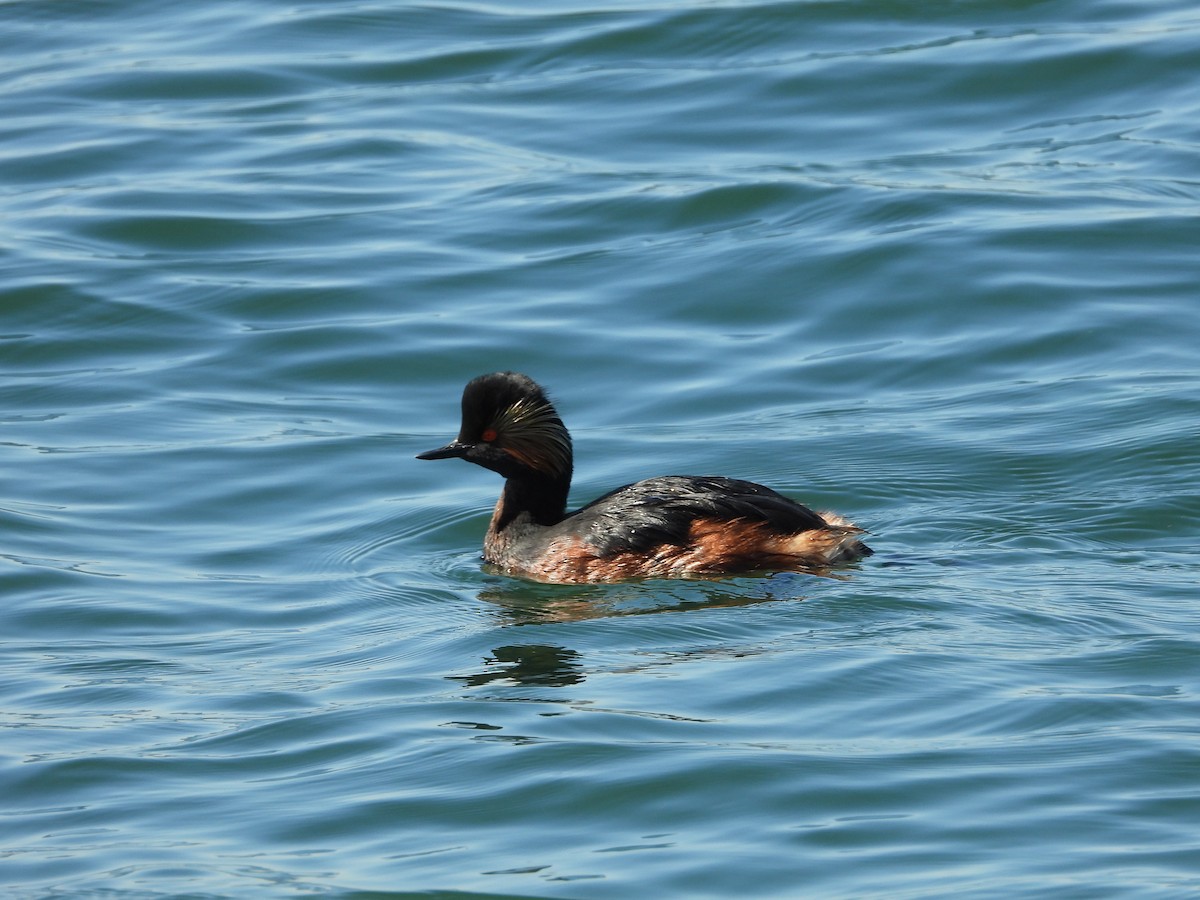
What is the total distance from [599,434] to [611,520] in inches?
95.2

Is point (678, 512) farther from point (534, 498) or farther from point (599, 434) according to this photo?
point (599, 434)

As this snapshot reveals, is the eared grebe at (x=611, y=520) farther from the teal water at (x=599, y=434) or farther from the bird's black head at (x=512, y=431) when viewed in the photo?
the teal water at (x=599, y=434)

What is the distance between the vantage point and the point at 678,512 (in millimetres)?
9500

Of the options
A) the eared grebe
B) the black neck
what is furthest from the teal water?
the black neck

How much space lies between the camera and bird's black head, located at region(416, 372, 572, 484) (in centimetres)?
997

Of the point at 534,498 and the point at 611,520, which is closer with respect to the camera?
the point at 611,520

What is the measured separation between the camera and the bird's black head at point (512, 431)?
9.97 meters

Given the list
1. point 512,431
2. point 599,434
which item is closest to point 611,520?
point 512,431

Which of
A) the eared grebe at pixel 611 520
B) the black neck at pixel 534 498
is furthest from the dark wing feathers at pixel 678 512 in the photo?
the black neck at pixel 534 498

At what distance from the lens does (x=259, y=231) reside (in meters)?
16.0

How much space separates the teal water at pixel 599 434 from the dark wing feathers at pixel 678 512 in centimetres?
27

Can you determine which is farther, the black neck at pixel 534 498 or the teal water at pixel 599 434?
the black neck at pixel 534 498

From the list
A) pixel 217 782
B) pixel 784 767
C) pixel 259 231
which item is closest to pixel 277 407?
pixel 259 231

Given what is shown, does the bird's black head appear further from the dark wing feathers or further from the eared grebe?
the dark wing feathers
